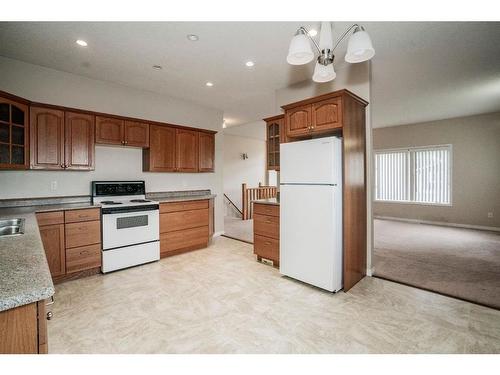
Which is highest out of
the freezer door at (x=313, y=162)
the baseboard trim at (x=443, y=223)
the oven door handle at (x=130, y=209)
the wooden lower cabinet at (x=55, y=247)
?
the freezer door at (x=313, y=162)

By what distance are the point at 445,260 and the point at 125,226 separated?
472 centimetres

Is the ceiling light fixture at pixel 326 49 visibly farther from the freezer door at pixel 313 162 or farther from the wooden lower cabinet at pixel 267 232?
the wooden lower cabinet at pixel 267 232

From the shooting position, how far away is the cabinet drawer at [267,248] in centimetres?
344

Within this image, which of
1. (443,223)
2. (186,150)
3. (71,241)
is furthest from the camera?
(443,223)

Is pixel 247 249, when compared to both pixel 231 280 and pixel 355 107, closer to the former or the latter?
pixel 231 280

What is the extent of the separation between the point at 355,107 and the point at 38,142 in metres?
3.84

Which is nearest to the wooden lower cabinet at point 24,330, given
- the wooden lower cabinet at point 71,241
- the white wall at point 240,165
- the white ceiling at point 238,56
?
the wooden lower cabinet at point 71,241

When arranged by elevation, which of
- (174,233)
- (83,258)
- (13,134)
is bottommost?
(83,258)

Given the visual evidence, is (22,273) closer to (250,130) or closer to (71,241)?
(71,241)

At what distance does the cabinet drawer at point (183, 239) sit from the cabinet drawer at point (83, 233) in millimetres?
877

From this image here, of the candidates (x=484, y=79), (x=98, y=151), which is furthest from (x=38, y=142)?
(x=484, y=79)

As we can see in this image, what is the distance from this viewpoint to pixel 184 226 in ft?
13.3

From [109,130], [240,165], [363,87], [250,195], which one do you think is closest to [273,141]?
[363,87]
